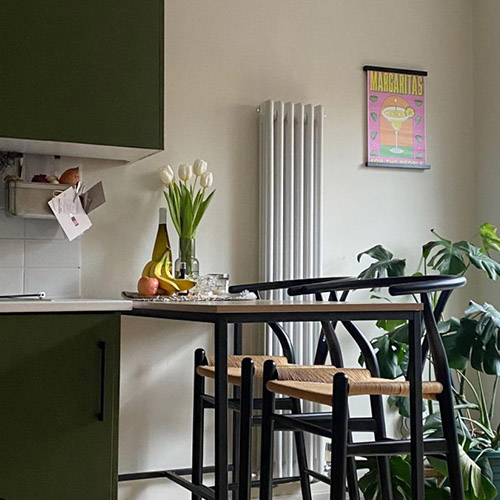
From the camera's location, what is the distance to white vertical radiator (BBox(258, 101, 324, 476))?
3.61 m

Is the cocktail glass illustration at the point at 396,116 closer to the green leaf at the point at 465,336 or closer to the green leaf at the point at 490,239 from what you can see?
the green leaf at the point at 490,239

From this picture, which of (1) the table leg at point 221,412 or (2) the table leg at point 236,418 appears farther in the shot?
(2) the table leg at point 236,418

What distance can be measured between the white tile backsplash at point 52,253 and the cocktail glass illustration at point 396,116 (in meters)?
1.64

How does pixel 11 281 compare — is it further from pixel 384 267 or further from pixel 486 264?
pixel 486 264

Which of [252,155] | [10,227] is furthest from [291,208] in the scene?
[10,227]

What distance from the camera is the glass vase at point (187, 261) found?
3.24 metres

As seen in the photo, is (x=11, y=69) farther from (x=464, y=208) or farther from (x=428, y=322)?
(x=464, y=208)

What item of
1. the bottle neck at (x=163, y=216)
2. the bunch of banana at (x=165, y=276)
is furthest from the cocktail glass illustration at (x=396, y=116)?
the bunch of banana at (x=165, y=276)

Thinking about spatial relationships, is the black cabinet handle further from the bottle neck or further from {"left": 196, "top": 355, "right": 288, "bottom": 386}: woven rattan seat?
the bottle neck

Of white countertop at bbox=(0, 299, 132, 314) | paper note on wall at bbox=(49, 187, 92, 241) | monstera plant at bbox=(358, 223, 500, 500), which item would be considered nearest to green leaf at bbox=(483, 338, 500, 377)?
monstera plant at bbox=(358, 223, 500, 500)

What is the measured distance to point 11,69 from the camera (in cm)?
286

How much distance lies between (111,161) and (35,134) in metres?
0.58

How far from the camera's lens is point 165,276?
3.18 metres

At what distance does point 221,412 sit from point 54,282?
1344 mm
